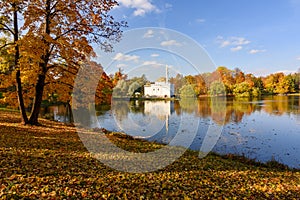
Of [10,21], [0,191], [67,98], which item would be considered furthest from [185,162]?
[10,21]

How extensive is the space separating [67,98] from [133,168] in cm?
847

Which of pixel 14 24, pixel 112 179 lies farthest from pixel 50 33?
pixel 112 179

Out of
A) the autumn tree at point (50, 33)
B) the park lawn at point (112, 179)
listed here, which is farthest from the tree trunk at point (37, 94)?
the park lawn at point (112, 179)

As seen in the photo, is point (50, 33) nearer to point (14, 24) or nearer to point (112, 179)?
point (14, 24)

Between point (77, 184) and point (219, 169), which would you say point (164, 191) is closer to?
point (77, 184)

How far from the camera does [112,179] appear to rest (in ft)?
17.5

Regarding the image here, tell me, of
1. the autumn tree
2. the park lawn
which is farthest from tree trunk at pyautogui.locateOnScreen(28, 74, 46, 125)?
the park lawn

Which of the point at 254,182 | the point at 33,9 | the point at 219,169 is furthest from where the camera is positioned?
the point at 33,9

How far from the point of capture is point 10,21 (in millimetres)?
10586

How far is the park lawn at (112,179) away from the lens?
14.4 ft

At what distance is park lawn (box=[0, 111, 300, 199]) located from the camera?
4398 mm

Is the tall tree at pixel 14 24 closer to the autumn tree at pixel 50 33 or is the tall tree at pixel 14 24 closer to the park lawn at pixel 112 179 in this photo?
the autumn tree at pixel 50 33

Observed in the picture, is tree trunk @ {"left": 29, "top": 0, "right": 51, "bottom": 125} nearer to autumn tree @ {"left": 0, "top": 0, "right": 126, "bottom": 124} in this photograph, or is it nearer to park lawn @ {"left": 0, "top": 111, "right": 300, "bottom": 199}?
autumn tree @ {"left": 0, "top": 0, "right": 126, "bottom": 124}

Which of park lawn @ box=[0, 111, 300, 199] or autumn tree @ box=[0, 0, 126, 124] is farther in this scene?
autumn tree @ box=[0, 0, 126, 124]
